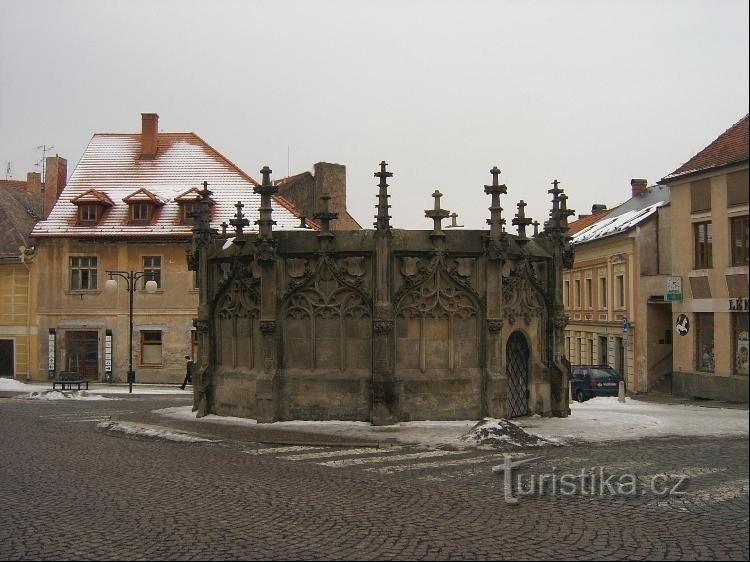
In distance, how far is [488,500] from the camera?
10.5m

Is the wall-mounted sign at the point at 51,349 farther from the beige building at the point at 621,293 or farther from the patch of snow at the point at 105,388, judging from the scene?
the beige building at the point at 621,293

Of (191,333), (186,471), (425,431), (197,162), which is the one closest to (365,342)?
(425,431)

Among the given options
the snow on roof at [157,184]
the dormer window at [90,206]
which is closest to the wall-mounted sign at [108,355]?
the snow on roof at [157,184]

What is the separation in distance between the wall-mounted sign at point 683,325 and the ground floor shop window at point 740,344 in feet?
11.2

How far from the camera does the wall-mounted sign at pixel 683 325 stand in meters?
6.50

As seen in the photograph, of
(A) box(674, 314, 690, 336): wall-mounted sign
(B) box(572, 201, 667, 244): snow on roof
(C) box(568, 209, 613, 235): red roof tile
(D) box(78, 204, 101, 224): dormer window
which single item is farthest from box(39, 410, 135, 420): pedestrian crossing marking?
(C) box(568, 209, 613, 235): red roof tile

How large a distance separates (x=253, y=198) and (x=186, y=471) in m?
29.8

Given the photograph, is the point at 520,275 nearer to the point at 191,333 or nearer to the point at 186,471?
the point at 186,471

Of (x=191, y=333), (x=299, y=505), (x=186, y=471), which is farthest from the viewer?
(x=191, y=333)

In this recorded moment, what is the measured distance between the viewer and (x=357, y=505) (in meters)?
10.4

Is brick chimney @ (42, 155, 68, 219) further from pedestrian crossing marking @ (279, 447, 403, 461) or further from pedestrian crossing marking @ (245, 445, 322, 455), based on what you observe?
pedestrian crossing marking @ (279, 447, 403, 461)

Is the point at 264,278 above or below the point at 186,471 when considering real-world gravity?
above

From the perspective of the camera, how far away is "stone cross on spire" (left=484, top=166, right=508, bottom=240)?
18562 millimetres

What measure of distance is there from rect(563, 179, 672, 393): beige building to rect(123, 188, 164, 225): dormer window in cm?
2121
